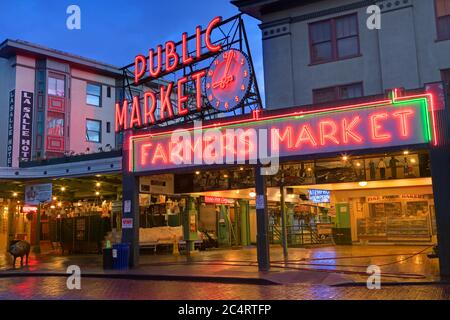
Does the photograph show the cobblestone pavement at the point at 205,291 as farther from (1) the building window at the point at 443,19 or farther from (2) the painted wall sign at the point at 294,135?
(1) the building window at the point at 443,19

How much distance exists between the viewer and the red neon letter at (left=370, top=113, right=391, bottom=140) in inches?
617

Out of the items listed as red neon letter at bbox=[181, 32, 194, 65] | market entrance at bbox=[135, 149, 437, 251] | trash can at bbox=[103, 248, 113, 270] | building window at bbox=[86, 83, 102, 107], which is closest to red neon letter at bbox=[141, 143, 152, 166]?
market entrance at bbox=[135, 149, 437, 251]

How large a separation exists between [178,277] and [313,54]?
35.5 ft

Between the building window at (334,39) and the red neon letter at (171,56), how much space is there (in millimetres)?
7328

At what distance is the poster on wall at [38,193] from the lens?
26031mm

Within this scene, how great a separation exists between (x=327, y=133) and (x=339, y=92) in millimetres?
4711

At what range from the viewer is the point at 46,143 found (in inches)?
1352

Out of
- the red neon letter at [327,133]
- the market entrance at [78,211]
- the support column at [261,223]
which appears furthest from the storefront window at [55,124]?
the red neon letter at [327,133]

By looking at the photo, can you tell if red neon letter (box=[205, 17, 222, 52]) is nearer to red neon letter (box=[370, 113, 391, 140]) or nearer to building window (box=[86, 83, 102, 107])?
red neon letter (box=[370, 113, 391, 140])

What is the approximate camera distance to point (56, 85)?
118 ft

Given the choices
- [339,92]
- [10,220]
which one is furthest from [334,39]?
[10,220]

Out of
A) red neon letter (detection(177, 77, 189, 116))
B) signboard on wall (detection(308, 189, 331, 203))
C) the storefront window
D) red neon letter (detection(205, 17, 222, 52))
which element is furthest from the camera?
the storefront window

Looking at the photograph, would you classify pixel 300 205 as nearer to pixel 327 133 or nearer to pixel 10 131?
pixel 327 133

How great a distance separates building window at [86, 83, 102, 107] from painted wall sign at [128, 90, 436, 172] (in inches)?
759
